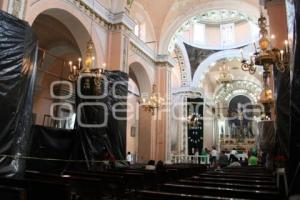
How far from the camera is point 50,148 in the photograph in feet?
23.4

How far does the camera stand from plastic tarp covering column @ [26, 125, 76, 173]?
6.82 metres

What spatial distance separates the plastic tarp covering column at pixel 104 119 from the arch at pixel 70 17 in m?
1.13

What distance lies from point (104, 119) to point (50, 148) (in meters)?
1.74

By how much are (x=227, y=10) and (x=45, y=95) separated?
9.01 meters

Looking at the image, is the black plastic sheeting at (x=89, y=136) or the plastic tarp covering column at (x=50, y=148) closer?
the plastic tarp covering column at (x=50, y=148)

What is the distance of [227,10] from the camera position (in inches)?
559

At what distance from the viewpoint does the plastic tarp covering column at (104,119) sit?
777cm

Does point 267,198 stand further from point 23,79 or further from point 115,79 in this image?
point 115,79

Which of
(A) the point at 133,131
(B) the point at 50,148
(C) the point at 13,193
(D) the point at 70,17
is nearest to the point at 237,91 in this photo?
(A) the point at 133,131

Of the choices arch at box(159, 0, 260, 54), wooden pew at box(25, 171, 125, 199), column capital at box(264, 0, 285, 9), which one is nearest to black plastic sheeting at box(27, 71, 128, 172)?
wooden pew at box(25, 171, 125, 199)

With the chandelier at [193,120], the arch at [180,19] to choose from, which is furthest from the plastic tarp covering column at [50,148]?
the chandelier at [193,120]

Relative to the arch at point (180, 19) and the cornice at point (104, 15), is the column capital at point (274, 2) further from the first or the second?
the arch at point (180, 19)

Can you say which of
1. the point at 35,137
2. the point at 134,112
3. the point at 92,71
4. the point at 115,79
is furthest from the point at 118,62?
the point at 134,112

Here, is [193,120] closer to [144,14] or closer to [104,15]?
[144,14]
